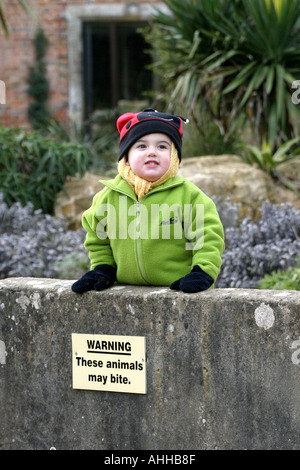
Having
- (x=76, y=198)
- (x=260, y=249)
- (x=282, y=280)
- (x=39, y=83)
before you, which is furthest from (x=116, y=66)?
(x=282, y=280)

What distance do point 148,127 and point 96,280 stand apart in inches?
24.8

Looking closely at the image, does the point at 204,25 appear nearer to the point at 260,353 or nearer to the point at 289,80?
the point at 289,80

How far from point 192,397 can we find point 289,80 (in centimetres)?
486

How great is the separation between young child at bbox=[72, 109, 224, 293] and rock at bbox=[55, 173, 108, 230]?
328 cm

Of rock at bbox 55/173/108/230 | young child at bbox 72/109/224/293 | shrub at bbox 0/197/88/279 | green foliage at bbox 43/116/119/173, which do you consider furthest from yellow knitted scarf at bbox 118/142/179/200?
green foliage at bbox 43/116/119/173

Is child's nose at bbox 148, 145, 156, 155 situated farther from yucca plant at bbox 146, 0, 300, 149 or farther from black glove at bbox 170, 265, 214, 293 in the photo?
yucca plant at bbox 146, 0, 300, 149

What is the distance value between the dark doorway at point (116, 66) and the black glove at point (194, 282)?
8.52 m

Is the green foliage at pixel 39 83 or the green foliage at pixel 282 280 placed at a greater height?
→ the green foliage at pixel 39 83

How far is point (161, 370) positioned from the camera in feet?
8.10

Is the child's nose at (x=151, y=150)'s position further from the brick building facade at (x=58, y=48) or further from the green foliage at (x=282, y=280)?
the brick building facade at (x=58, y=48)

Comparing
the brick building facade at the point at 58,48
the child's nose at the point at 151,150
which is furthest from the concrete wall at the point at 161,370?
the brick building facade at the point at 58,48

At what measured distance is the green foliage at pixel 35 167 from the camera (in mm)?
6230

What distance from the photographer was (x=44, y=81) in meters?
10.4

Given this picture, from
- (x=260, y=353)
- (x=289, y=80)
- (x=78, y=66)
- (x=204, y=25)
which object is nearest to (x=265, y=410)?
(x=260, y=353)
